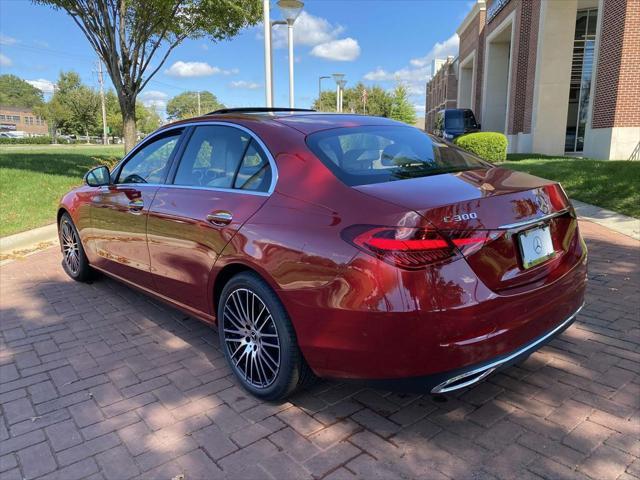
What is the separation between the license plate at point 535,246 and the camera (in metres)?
2.47

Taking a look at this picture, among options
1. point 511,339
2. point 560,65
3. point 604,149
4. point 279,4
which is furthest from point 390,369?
point 560,65

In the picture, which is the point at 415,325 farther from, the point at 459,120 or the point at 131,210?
the point at 459,120

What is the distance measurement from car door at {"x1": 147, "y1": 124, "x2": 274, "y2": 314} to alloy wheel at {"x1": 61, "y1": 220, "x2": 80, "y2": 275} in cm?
192

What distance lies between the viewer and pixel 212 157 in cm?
347

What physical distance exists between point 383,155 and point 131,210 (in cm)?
216

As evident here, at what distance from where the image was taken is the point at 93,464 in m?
2.45

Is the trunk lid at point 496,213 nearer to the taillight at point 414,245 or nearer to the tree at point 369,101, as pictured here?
the taillight at point 414,245

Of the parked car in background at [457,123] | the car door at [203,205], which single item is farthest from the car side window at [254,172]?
the parked car in background at [457,123]

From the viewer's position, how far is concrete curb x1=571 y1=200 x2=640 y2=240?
22.5 feet

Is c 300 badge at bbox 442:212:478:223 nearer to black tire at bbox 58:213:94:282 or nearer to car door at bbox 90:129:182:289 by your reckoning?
car door at bbox 90:129:182:289

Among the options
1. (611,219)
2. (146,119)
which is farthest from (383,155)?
(146,119)

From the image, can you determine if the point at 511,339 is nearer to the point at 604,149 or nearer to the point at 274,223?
the point at 274,223

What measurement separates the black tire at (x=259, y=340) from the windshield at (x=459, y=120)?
62.9 ft

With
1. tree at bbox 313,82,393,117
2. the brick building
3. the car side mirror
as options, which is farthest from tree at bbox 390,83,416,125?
the car side mirror
